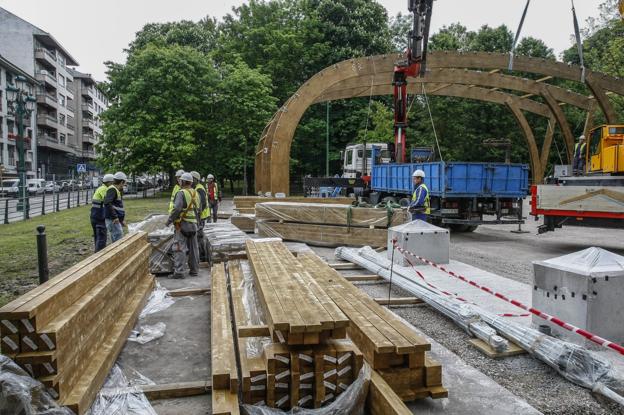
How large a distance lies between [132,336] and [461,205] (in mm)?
10971

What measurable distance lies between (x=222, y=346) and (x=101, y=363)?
105 cm

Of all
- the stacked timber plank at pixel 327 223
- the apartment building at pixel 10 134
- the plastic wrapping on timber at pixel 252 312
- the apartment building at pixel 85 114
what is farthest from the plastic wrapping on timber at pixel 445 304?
the apartment building at pixel 85 114

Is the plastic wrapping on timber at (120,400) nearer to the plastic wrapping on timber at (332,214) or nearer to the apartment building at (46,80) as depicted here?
the plastic wrapping on timber at (332,214)

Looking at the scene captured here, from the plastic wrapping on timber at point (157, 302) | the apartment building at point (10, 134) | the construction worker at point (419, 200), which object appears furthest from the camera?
the apartment building at point (10, 134)

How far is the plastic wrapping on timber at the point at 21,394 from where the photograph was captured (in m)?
3.18

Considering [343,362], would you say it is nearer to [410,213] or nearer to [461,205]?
[410,213]

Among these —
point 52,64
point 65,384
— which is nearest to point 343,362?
point 65,384

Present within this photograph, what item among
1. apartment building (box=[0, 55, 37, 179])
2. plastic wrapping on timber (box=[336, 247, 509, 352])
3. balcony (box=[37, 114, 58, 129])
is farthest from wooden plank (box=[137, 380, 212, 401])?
balcony (box=[37, 114, 58, 129])

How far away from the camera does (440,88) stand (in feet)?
75.8

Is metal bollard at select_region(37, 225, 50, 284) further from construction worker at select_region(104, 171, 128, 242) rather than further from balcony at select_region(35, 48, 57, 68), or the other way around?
balcony at select_region(35, 48, 57, 68)

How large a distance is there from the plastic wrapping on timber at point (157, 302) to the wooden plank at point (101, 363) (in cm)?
28

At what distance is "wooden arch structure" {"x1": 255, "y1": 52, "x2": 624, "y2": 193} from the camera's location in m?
17.3

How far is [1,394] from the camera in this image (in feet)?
10.4

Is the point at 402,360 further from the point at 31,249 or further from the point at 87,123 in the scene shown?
the point at 87,123
